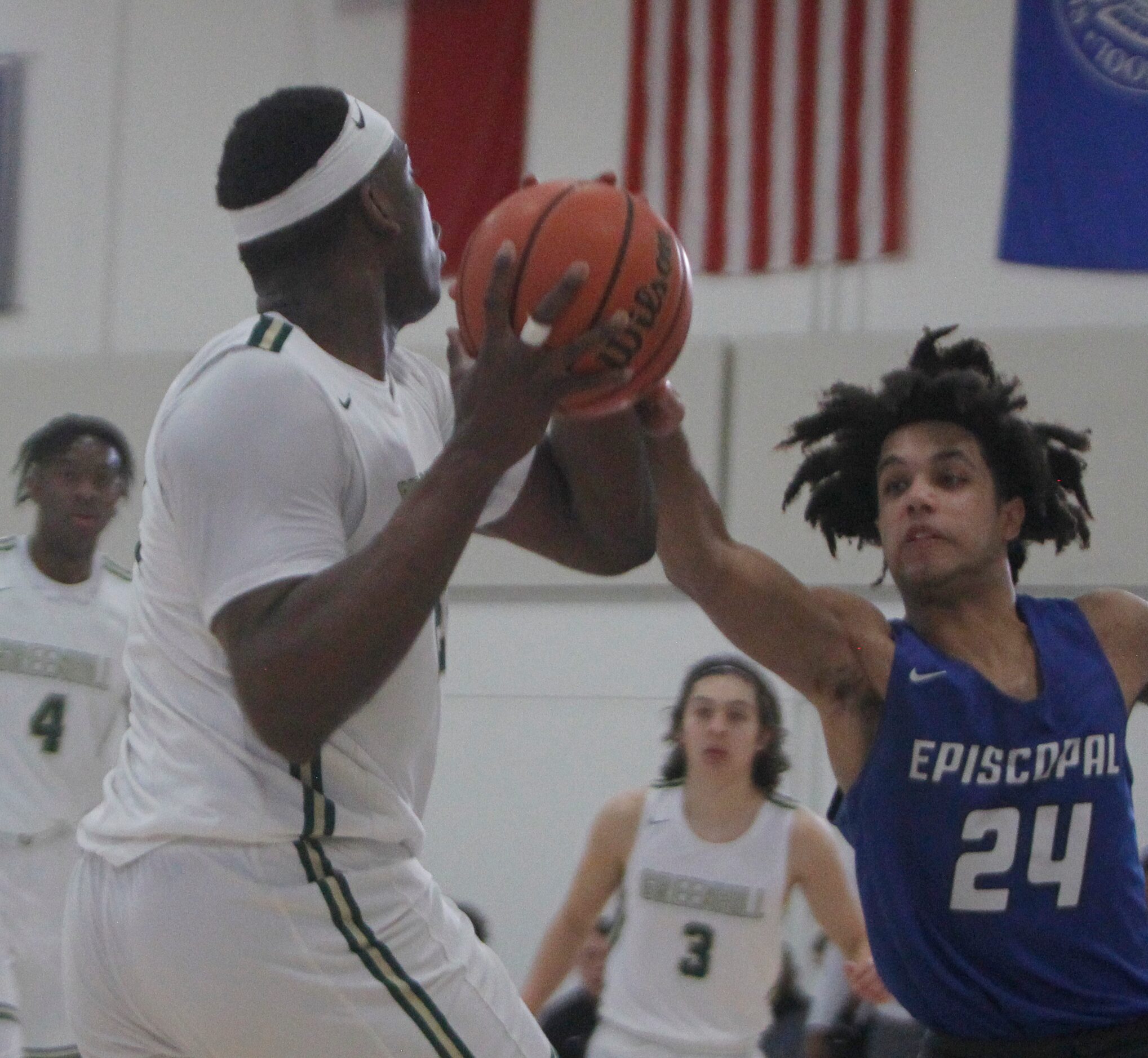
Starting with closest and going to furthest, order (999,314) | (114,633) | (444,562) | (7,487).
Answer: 1. (444,562)
2. (114,633)
3. (999,314)
4. (7,487)

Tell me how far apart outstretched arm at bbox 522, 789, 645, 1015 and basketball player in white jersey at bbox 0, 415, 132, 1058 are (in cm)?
137

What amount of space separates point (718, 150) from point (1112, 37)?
6.07 feet

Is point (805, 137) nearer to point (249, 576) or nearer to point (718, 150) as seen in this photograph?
point (718, 150)

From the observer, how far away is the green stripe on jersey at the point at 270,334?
2033 millimetres

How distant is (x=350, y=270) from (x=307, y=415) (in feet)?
1.07

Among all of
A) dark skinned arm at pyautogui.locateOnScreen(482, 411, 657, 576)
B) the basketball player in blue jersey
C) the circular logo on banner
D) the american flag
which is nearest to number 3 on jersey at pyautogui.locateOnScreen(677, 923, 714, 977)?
the basketball player in blue jersey

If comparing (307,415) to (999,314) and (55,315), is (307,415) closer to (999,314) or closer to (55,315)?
(999,314)

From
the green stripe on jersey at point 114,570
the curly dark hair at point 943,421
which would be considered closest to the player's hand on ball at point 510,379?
the curly dark hair at point 943,421

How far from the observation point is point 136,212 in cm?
920

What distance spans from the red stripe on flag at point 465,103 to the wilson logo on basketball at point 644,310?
604cm

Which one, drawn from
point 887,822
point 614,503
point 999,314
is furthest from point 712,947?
point 999,314

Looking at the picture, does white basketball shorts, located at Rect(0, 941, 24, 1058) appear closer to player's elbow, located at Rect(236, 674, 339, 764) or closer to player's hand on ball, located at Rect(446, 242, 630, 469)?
player's elbow, located at Rect(236, 674, 339, 764)

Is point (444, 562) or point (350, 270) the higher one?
point (350, 270)

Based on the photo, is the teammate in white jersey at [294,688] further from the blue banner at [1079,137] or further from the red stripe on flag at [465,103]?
the red stripe on flag at [465,103]
